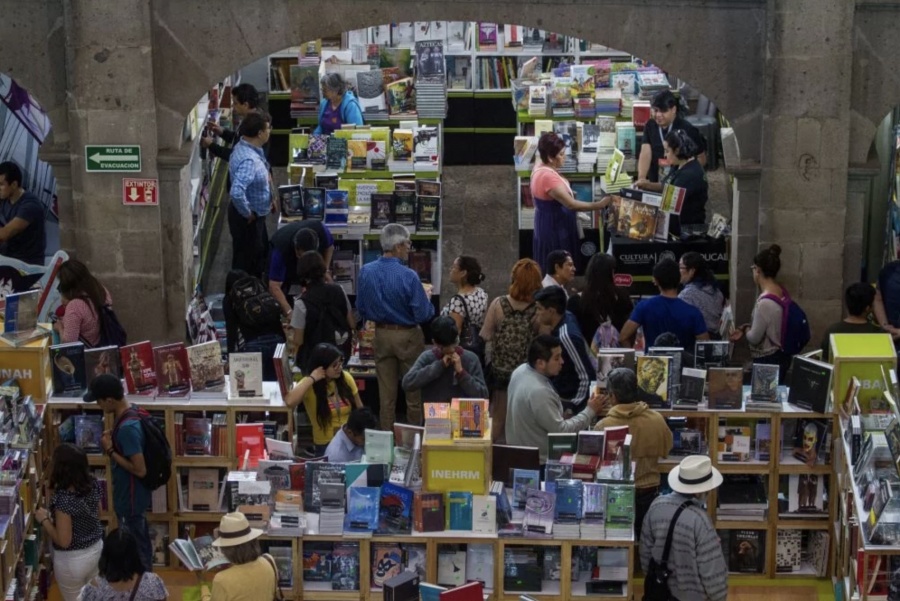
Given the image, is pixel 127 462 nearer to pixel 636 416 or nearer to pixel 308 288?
pixel 308 288

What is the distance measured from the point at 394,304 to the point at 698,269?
2062mm

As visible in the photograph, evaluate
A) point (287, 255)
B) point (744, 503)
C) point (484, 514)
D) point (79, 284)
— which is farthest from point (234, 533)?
point (287, 255)

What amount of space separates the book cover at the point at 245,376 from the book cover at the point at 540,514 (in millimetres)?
1975

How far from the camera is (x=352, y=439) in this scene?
9.38m

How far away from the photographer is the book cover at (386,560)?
9.05 metres

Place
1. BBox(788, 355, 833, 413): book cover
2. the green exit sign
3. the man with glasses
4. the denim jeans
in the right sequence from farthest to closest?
the man with glasses < the green exit sign < BBox(788, 355, 833, 413): book cover < the denim jeans

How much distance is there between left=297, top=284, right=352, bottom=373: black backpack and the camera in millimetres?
11070

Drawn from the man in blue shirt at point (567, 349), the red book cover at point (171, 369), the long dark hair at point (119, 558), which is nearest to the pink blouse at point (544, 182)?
the man in blue shirt at point (567, 349)

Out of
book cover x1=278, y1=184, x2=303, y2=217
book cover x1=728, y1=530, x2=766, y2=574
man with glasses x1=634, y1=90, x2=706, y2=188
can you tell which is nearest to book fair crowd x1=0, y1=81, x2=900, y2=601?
book cover x1=278, y1=184, x2=303, y2=217

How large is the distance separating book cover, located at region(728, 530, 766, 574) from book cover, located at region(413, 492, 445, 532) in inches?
83.0

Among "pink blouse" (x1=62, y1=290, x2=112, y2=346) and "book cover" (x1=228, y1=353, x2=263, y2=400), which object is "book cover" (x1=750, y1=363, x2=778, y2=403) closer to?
"book cover" (x1=228, y1=353, x2=263, y2=400)

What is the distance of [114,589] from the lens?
8.30 metres

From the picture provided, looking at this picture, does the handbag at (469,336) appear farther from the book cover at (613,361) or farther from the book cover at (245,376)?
the book cover at (245,376)

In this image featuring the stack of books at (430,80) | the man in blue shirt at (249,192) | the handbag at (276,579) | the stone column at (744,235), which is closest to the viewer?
the handbag at (276,579)
